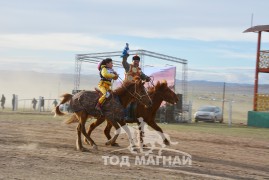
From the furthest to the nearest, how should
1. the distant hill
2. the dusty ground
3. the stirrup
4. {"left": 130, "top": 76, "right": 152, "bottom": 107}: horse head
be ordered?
1. the distant hill
2. the stirrup
3. {"left": 130, "top": 76, "right": 152, "bottom": 107}: horse head
4. the dusty ground

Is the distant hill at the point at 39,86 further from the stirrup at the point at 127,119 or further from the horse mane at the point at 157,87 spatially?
the stirrup at the point at 127,119

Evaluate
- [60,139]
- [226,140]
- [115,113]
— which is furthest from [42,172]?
[226,140]

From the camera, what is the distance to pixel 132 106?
1502 cm

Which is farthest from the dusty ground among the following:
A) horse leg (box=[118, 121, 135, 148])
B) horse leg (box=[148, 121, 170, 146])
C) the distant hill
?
the distant hill

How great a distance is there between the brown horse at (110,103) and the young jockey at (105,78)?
131mm

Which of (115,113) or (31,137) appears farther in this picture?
(31,137)

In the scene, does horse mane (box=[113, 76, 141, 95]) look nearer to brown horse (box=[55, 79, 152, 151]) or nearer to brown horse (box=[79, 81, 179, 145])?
brown horse (box=[55, 79, 152, 151])

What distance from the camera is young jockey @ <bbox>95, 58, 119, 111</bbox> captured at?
13.7 meters

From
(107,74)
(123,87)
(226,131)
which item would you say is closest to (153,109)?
(123,87)

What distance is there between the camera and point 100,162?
11477 millimetres

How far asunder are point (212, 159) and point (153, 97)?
304cm

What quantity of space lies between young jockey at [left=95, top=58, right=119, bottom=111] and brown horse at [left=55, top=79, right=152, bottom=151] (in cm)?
13

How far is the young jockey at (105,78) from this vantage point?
1371 cm

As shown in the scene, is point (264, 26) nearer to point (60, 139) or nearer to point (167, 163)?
point (60, 139)
